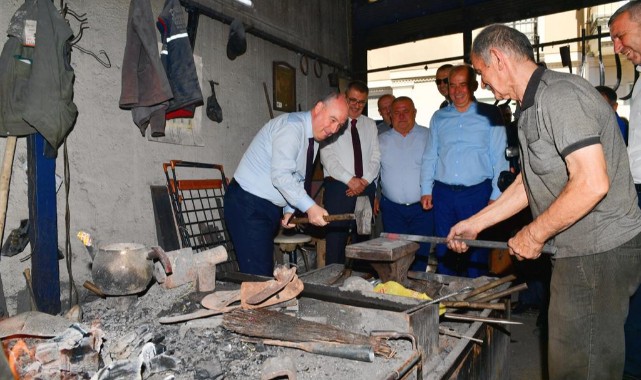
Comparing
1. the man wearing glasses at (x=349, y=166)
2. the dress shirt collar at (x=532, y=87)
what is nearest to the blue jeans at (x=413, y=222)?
the man wearing glasses at (x=349, y=166)

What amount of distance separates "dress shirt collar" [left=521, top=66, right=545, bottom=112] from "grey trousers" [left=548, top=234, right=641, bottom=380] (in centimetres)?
75

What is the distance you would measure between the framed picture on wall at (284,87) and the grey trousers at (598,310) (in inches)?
181

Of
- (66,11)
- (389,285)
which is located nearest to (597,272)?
(389,285)

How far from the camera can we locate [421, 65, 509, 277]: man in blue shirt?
3840 mm

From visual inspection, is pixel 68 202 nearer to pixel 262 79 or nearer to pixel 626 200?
pixel 262 79

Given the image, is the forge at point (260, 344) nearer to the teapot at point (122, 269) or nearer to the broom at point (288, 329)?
the broom at point (288, 329)

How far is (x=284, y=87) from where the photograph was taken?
6000 mm

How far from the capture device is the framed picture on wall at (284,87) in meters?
5.80

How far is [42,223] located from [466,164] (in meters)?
3.59

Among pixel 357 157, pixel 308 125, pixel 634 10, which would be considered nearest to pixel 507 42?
pixel 634 10

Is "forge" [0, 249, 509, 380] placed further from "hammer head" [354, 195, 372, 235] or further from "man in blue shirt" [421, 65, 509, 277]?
"man in blue shirt" [421, 65, 509, 277]

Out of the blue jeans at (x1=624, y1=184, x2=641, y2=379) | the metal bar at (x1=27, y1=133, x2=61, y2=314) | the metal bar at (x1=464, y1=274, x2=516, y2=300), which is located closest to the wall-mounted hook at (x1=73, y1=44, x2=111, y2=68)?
the metal bar at (x1=27, y1=133, x2=61, y2=314)

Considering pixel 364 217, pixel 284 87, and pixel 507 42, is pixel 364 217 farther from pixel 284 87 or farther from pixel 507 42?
pixel 284 87

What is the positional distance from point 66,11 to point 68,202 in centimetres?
154
